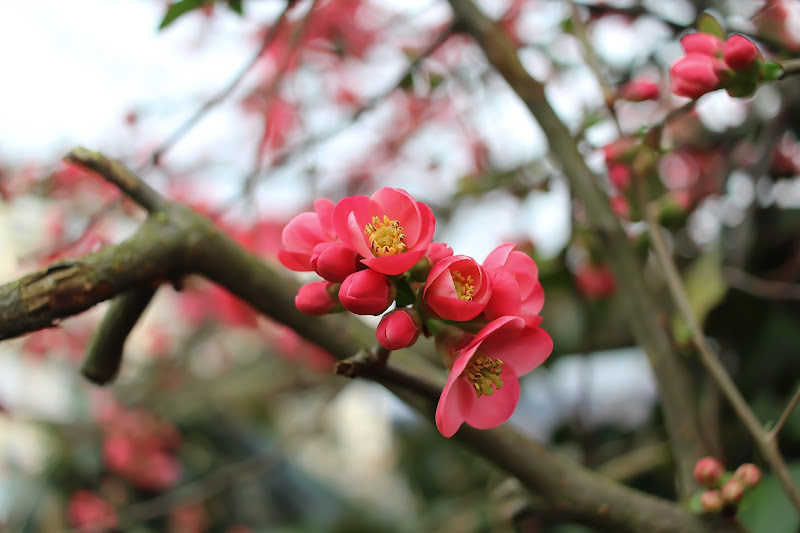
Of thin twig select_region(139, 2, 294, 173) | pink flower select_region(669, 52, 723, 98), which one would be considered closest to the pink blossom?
thin twig select_region(139, 2, 294, 173)

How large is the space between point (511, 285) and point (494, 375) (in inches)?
2.5

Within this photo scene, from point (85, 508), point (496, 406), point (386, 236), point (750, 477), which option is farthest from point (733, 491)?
point (85, 508)

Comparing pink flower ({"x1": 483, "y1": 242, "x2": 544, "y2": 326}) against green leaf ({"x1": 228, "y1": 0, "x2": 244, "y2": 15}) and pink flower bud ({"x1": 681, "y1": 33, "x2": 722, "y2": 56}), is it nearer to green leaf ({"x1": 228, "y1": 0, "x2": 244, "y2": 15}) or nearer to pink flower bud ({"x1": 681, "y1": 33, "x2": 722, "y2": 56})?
pink flower bud ({"x1": 681, "y1": 33, "x2": 722, "y2": 56})

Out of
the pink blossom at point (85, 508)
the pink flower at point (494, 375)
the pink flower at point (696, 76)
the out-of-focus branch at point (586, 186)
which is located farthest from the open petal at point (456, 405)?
the pink blossom at point (85, 508)

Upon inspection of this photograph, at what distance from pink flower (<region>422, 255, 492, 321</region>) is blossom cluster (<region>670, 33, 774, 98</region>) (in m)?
0.22

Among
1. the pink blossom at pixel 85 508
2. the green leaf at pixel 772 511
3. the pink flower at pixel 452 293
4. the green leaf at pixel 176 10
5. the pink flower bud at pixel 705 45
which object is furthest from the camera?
the pink blossom at pixel 85 508

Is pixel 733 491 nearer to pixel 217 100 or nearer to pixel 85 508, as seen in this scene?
pixel 217 100

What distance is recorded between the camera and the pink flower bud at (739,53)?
1.21ft

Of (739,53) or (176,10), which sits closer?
(739,53)

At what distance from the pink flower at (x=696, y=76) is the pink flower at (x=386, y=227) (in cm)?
22

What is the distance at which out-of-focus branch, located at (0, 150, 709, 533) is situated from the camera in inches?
16.2

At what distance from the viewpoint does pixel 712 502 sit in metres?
0.46

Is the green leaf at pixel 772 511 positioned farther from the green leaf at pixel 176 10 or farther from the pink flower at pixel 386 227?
the green leaf at pixel 176 10

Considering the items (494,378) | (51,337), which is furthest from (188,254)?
(51,337)
